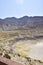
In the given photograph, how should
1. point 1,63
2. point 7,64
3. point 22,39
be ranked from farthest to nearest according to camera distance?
point 22,39 < point 1,63 < point 7,64

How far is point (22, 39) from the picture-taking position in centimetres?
5275

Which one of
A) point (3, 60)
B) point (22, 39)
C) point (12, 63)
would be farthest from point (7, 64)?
point (22, 39)

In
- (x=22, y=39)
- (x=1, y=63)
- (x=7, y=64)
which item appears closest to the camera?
(x=7, y=64)

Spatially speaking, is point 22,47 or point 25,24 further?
point 25,24

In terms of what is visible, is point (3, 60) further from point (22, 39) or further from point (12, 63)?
point (22, 39)

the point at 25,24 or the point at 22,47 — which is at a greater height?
the point at 22,47

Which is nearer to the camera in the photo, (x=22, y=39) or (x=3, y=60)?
(x=3, y=60)

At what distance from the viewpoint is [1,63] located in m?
4.29

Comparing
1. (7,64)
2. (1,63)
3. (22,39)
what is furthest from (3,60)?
(22,39)

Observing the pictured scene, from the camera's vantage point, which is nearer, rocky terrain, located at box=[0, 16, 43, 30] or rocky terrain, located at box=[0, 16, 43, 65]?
rocky terrain, located at box=[0, 16, 43, 65]

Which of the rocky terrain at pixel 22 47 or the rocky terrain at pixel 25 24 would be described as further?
the rocky terrain at pixel 25 24

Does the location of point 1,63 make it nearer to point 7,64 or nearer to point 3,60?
point 3,60

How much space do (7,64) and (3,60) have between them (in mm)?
405

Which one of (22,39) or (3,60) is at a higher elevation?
(3,60)
